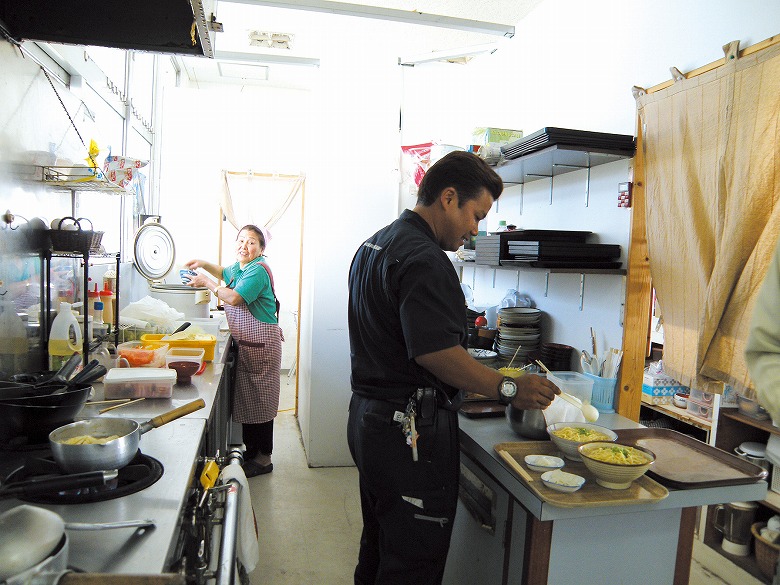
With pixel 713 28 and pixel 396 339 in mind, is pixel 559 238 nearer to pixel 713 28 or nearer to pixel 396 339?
pixel 713 28

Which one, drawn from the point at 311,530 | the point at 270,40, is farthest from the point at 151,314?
the point at 270,40

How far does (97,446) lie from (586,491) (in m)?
1.23

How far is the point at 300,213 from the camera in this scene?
6344 millimetres

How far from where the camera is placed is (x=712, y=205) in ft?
6.43

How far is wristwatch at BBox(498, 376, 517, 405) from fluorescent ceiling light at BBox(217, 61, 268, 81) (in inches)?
181

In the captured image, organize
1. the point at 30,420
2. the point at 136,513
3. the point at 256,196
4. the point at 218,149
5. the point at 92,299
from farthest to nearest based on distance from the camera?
the point at 256,196 < the point at 218,149 < the point at 92,299 < the point at 30,420 < the point at 136,513

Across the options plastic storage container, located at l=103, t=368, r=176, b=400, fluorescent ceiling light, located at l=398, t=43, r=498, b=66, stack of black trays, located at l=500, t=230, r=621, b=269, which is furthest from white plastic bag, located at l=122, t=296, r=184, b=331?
fluorescent ceiling light, located at l=398, t=43, r=498, b=66

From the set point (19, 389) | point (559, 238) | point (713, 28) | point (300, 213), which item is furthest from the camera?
point (300, 213)

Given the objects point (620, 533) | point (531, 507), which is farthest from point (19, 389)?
point (620, 533)

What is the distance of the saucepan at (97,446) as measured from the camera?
114 centimetres

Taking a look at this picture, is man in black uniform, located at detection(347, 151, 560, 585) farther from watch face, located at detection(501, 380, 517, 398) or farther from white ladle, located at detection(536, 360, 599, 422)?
white ladle, located at detection(536, 360, 599, 422)

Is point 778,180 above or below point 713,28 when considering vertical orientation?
below

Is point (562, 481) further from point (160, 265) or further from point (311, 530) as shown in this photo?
point (160, 265)

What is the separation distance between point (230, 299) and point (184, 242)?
2.83 m
